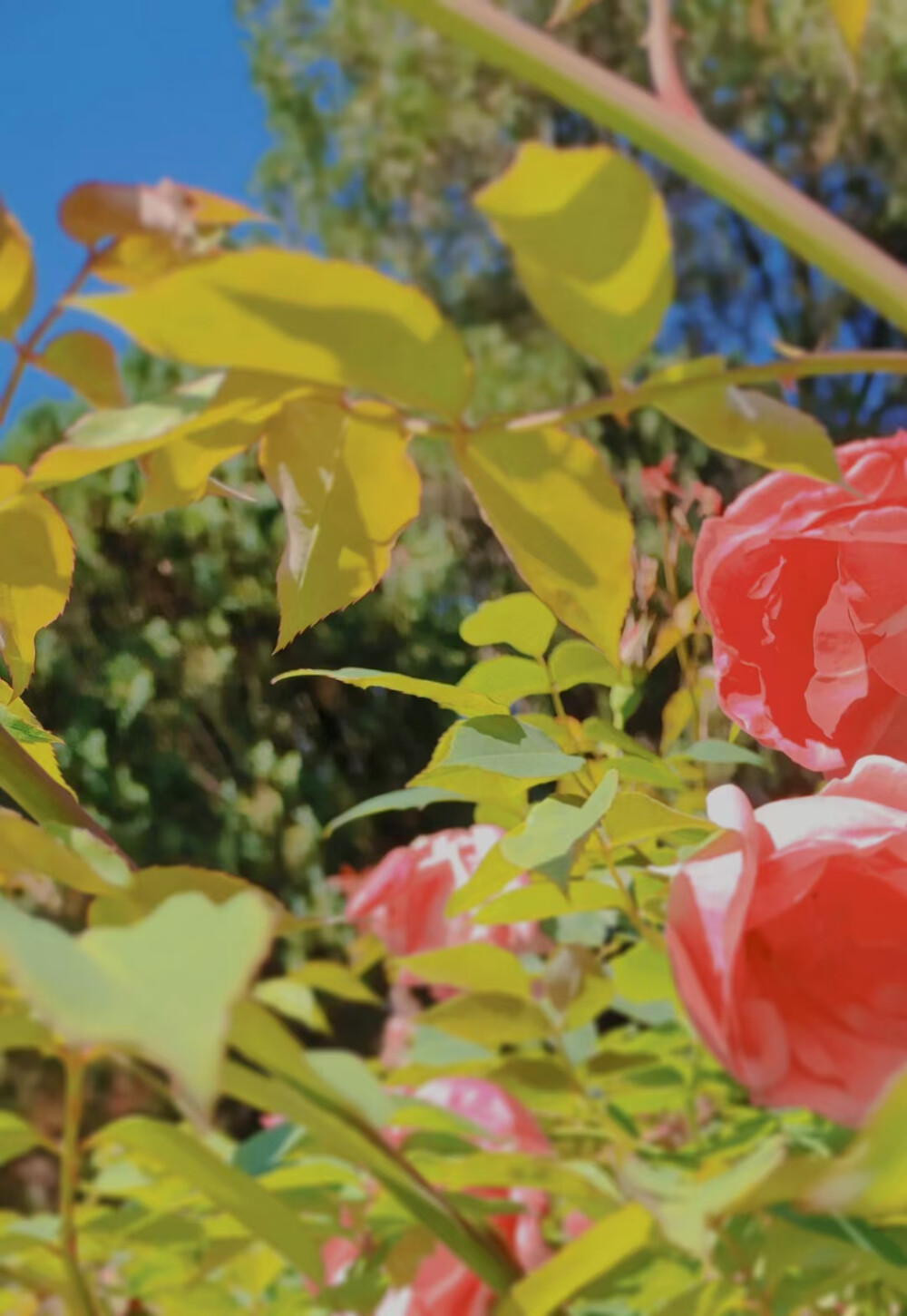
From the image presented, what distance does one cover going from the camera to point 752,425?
0.20 m

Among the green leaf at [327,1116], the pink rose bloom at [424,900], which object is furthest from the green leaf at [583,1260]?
the pink rose bloom at [424,900]

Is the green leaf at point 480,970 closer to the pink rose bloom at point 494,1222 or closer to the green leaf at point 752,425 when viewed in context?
the pink rose bloom at point 494,1222

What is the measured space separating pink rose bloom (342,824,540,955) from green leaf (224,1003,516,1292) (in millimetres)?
473

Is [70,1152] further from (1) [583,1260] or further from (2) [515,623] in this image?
(2) [515,623]

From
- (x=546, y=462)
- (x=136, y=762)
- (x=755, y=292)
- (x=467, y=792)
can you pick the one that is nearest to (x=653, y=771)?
(x=467, y=792)

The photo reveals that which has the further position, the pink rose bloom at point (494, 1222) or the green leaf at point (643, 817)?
the pink rose bloom at point (494, 1222)

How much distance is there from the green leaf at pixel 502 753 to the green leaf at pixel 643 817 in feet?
0.06

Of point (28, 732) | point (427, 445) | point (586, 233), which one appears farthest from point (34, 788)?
point (427, 445)

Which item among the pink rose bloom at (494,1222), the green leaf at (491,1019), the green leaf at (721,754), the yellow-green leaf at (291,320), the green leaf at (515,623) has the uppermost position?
the yellow-green leaf at (291,320)

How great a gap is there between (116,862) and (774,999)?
128mm

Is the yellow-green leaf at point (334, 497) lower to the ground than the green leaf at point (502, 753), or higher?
higher

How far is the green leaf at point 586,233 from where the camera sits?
186mm

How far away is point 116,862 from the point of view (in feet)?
0.70

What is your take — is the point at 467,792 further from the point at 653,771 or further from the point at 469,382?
the point at 469,382
